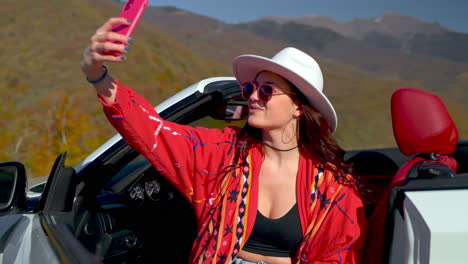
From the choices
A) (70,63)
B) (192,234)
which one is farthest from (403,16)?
(192,234)

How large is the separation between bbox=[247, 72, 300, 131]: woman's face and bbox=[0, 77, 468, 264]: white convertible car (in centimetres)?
25

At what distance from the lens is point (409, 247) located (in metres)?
1.37

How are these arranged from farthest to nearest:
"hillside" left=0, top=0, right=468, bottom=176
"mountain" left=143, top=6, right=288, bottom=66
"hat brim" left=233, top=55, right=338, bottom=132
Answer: "mountain" left=143, top=6, right=288, bottom=66
"hillside" left=0, top=0, right=468, bottom=176
"hat brim" left=233, top=55, right=338, bottom=132

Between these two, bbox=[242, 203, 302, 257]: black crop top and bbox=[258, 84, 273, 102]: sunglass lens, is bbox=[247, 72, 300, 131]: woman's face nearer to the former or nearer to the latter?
bbox=[258, 84, 273, 102]: sunglass lens

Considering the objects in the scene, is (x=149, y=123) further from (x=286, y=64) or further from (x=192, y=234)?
(x=192, y=234)

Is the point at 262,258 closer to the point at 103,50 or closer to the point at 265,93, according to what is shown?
the point at 265,93

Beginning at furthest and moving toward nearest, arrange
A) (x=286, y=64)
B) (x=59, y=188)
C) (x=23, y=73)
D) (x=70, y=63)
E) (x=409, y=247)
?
→ (x=70, y=63), (x=23, y=73), (x=286, y=64), (x=59, y=188), (x=409, y=247)

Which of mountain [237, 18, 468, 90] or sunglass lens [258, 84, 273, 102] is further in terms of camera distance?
mountain [237, 18, 468, 90]

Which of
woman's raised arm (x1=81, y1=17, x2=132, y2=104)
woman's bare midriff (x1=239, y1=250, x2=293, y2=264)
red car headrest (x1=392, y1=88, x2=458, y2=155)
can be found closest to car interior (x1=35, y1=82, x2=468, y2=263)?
red car headrest (x1=392, y1=88, x2=458, y2=155)

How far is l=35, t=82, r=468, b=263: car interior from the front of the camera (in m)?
1.86

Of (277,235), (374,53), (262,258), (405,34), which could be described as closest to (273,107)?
(277,235)

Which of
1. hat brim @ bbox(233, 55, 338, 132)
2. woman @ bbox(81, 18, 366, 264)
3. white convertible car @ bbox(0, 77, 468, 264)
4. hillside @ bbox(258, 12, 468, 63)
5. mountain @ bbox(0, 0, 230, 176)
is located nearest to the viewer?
white convertible car @ bbox(0, 77, 468, 264)

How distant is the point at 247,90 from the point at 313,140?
40 cm

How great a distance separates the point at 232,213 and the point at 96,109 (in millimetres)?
16916
